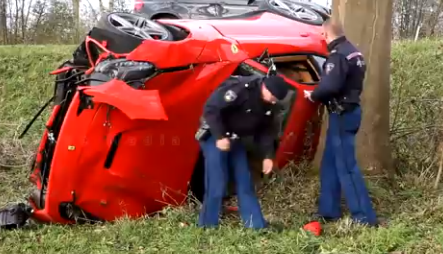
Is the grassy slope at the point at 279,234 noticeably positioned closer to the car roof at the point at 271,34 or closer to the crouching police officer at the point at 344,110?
the crouching police officer at the point at 344,110

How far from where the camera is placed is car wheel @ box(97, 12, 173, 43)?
5.20 m

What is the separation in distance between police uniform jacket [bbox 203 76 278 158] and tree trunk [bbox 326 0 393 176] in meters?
1.32

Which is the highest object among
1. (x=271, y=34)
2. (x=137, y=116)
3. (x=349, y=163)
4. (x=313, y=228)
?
(x=271, y=34)

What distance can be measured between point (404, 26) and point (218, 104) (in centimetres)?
1349

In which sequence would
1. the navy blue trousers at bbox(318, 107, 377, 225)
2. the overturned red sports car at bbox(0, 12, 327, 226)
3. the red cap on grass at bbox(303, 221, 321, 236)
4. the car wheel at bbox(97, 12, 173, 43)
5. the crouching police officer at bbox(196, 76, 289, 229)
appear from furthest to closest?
the car wheel at bbox(97, 12, 173, 43) < the navy blue trousers at bbox(318, 107, 377, 225) < the overturned red sports car at bbox(0, 12, 327, 226) < the red cap on grass at bbox(303, 221, 321, 236) < the crouching police officer at bbox(196, 76, 289, 229)

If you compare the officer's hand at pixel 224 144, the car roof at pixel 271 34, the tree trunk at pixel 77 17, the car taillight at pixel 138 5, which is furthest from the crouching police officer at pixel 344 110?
the tree trunk at pixel 77 17

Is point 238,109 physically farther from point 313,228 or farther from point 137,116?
point 313,228

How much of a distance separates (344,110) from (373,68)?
0.89 metres

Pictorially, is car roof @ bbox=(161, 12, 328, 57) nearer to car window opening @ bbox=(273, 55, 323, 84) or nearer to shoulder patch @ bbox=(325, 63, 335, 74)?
car window opening @ bbox=(273, 55, 323, 84)

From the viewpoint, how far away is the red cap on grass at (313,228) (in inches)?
188

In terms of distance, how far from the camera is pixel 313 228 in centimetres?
484

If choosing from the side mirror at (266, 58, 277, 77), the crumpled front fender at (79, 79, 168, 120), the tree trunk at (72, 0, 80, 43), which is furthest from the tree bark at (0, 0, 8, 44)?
the crumpled front fender at (79, 79, 168, 120)

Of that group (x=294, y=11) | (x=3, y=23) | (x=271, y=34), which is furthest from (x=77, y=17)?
(x=271, y=34)

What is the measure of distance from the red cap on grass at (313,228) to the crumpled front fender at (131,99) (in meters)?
1.29
